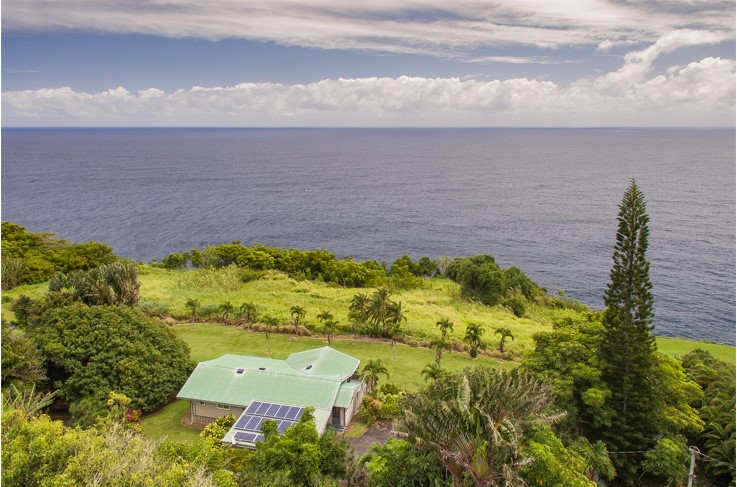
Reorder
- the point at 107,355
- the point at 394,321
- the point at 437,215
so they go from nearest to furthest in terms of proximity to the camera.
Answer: the point at 107,355 → the point at 394,321 → the point at 437,215

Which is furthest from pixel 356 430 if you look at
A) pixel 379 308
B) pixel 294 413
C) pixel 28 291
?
pixel 28 291

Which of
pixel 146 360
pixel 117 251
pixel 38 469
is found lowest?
pixel 117 251

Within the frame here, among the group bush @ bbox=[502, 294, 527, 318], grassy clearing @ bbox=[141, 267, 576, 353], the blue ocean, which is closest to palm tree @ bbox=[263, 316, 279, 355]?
grassy clearing @ bbox=[141, 267, 576, 353]

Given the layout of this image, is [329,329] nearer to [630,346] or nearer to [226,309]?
[226,309]

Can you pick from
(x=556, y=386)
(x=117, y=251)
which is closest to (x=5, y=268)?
(x=117, y=251)

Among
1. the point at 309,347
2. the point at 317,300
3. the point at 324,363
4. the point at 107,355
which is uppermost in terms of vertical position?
the point at 107,355

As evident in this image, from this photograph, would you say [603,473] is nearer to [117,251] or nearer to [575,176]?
[117,251]

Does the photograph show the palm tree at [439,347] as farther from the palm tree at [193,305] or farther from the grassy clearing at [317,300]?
the palm tree at [193,305]
